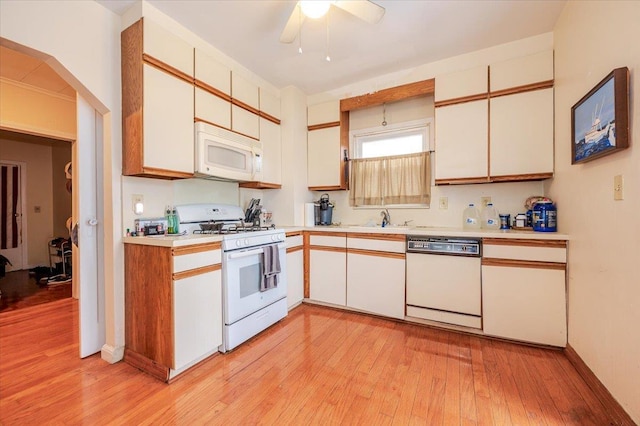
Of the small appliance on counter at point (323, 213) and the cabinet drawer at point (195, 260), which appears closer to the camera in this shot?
the cabinet drawer at point (195, 260)

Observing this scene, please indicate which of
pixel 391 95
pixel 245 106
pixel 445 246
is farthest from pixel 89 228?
pixel 391 95

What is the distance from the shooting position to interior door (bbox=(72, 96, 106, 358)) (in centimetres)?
203

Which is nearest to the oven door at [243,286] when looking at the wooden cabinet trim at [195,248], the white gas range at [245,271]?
the white gas range at [245,271]

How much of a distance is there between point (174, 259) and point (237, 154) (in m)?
1.27

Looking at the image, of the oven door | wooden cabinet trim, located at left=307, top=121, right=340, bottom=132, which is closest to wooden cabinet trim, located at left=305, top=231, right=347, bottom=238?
the oven door

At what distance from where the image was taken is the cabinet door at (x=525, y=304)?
2041 mm

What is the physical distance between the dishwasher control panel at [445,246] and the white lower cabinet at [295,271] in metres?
1.19

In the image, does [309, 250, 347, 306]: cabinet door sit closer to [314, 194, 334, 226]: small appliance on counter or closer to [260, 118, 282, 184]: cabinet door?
[314, 194, 334, 226]: small appliance on counter

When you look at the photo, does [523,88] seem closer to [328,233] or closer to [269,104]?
[328,233]

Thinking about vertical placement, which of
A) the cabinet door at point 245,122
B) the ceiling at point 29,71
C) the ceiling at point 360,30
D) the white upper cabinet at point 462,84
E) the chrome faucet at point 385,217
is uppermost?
the ceiling at point 360,30

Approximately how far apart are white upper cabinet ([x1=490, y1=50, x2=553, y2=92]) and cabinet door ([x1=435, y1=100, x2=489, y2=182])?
0.21 metres

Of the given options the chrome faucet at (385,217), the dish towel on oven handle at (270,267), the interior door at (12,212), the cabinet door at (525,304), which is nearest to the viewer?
the cabinet door at (525,304)

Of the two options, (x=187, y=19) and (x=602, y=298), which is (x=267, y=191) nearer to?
(x=187, y=19)

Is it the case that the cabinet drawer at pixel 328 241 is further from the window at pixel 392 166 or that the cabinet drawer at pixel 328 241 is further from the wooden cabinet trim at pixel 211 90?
the wooden cabinet trim at pixel 211 90
